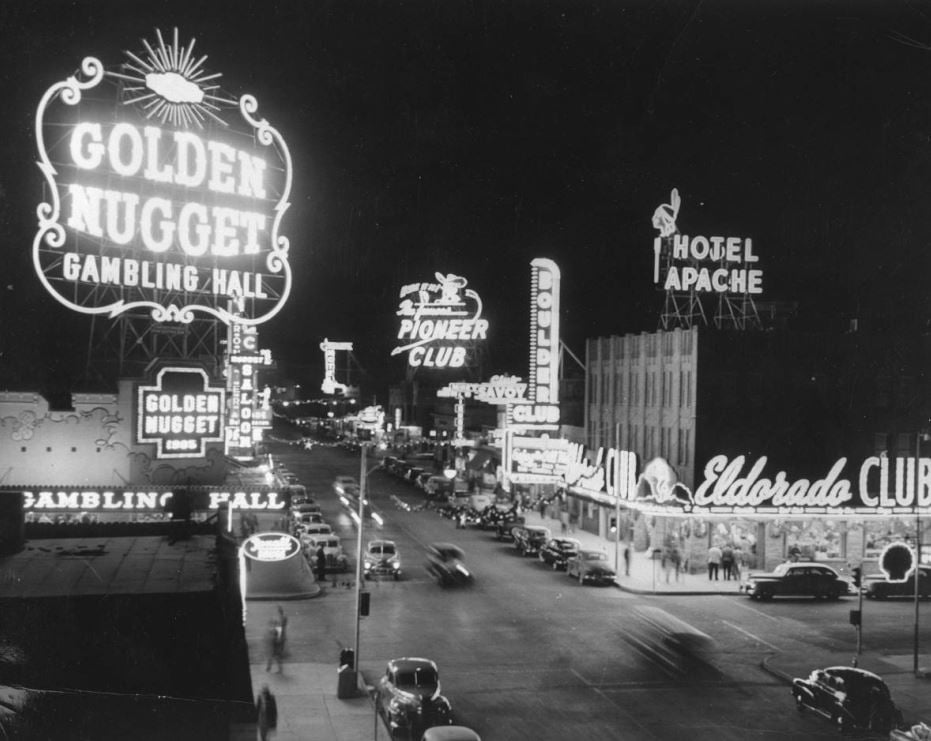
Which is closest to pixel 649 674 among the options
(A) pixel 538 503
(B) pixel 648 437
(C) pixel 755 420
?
(C) pixel 755 420

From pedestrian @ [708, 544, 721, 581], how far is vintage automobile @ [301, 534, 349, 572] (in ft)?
53.4

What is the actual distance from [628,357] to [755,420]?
1035 cm

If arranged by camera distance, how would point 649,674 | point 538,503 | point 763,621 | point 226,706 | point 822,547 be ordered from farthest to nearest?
point 538,503 < point 822,547 < point 763,621 < point 649,674 < point 226,706

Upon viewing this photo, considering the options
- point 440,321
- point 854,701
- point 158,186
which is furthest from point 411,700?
point 440,321

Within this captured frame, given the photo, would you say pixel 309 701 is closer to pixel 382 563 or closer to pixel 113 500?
pixel 113 500

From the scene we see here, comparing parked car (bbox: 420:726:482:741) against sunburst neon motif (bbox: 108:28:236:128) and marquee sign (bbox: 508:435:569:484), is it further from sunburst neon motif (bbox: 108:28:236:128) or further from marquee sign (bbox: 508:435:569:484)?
marquee sign (bbox: 508:435:569:484)

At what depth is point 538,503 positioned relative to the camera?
218 feet

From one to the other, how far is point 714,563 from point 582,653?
16.2 m

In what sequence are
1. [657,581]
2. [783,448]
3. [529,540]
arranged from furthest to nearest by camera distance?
[529,540]
[783,448]
[657,581]

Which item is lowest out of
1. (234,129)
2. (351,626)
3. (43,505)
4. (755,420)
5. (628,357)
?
(351,626)

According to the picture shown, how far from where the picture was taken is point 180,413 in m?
28.0

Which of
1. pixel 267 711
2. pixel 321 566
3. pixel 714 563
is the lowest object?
pixel 321 566

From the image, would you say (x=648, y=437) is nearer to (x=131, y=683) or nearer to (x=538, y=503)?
(x=538, y=503)

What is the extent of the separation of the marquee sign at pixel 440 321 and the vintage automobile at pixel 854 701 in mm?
73257
